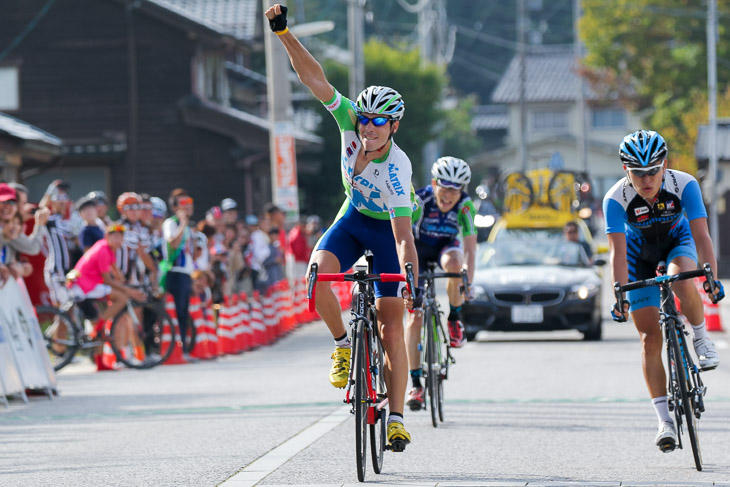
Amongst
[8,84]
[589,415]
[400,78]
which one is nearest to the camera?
[589,415]

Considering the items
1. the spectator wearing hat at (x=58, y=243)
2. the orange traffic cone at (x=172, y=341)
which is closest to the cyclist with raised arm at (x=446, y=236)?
the orange traffic cone at (x=172, y=341)

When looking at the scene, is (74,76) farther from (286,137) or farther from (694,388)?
(694,388)

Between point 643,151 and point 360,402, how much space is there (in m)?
2.13

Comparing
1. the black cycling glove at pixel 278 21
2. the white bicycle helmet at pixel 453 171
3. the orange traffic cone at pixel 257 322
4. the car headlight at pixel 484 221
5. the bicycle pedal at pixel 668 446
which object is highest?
the black cycling glove at pixel 278 21

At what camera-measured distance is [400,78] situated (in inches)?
1993

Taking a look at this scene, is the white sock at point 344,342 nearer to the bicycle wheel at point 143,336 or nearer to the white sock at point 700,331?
the white sock at point 700,331

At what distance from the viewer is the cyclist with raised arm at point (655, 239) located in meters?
8.06

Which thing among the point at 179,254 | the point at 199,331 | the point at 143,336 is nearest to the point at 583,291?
the point at 199,331

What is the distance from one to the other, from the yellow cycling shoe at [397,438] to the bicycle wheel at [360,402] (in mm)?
336

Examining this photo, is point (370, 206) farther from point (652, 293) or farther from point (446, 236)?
point (446, 236)

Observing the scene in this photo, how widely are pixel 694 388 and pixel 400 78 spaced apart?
43.1 meters

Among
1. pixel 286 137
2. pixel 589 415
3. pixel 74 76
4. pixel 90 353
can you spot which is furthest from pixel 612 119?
pixel 589 415

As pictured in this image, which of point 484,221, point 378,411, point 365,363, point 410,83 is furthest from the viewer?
point 410,83

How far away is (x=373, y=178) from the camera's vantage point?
8102 mm
